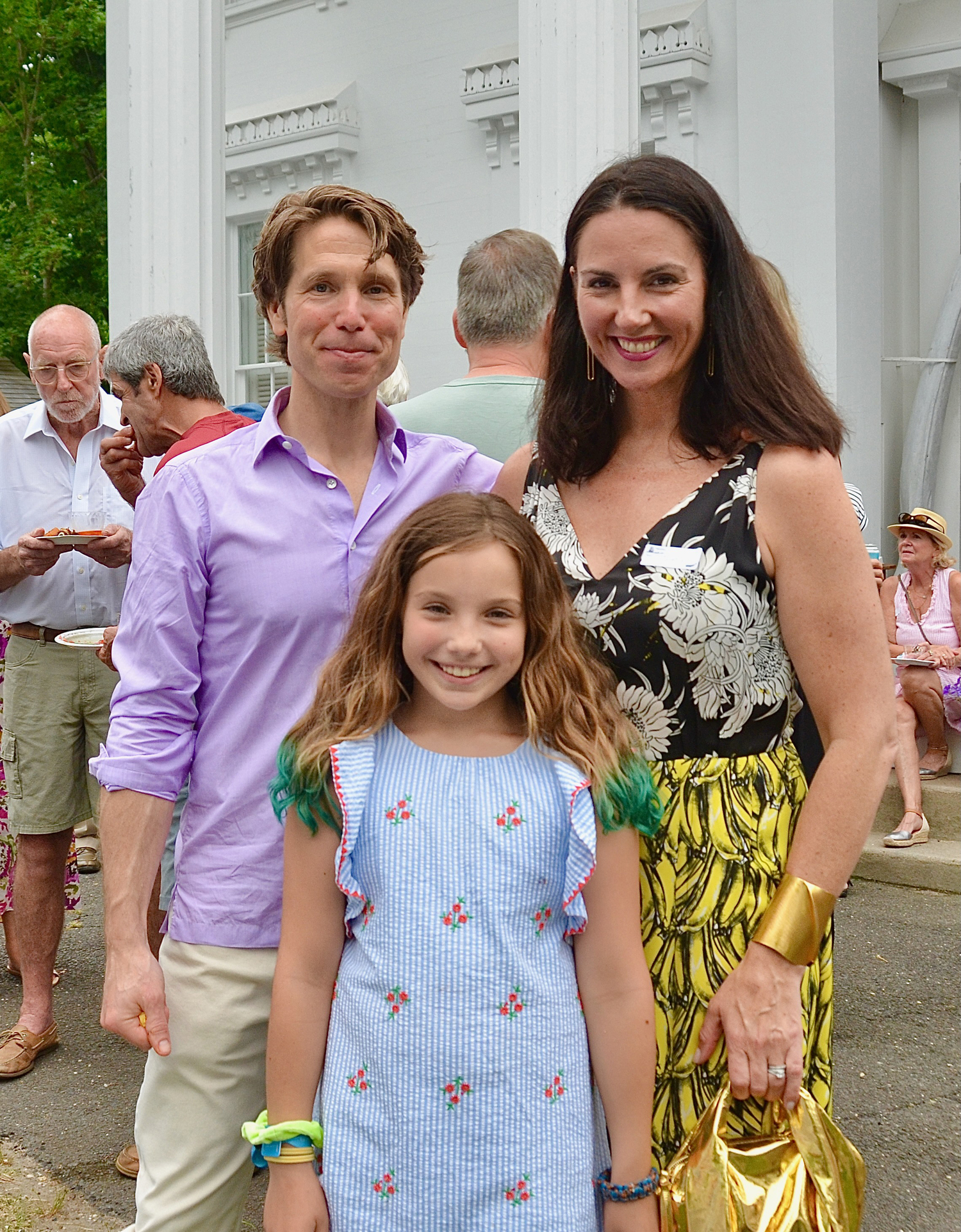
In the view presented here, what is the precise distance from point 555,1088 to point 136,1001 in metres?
0.66

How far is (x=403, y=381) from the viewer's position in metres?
4.92

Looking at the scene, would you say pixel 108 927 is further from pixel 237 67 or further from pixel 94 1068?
pixel 237 67

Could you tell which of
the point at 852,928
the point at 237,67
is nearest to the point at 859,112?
the point at 852,928

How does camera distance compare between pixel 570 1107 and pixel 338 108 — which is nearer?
pixel 570 1107

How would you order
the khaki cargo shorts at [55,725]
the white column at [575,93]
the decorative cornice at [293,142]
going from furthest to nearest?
the decorative cornice at [293,142] < the white column at [575,93] < the khaki cargo shorts at [55,725]

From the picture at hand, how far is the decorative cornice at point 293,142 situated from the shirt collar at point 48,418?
17.4 feet

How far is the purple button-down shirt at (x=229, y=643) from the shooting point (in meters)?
2.11

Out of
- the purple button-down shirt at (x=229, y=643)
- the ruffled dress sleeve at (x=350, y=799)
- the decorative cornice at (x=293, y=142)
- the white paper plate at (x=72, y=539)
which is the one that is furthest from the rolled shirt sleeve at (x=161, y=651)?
the decorative cornice at (x=293, y=142)

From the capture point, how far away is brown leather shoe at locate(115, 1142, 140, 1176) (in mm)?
3672

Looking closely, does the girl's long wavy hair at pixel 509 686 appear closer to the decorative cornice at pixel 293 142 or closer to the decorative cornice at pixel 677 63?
the decorative cornice at pixel 677 63

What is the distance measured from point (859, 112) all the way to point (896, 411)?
1.64 meters

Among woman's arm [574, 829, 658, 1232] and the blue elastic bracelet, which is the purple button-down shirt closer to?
the blue elastic bracelet

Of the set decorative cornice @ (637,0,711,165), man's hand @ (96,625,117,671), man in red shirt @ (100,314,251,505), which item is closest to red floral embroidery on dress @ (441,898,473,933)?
man's hand @ (96,625,117,671)

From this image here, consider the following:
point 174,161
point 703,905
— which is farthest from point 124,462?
point 174,161
